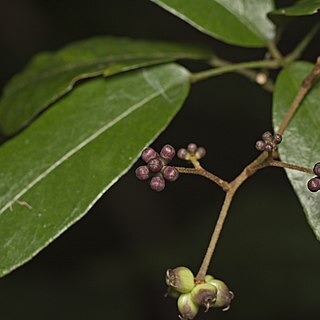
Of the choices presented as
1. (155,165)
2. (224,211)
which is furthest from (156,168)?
(224,211)

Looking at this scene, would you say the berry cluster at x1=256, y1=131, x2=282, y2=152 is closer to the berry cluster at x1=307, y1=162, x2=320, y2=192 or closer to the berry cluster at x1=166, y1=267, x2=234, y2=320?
the berry cluster at x1=307, y1=162, x2=320, y2=192

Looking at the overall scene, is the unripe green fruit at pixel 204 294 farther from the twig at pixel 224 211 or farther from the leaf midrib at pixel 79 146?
the leaf midrib at pixel 79 146

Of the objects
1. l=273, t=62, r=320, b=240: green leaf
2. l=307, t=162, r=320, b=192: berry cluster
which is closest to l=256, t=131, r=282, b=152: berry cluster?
l=307, t=162, r=320, b=192: berry cluster

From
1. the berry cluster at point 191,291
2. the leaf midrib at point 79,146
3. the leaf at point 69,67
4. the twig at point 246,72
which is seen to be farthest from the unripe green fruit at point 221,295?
the twig at point 246,72

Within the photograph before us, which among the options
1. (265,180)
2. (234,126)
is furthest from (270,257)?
(234,126)

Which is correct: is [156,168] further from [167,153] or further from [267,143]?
[267,143]

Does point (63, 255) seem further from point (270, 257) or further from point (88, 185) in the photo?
point (88, 185)
